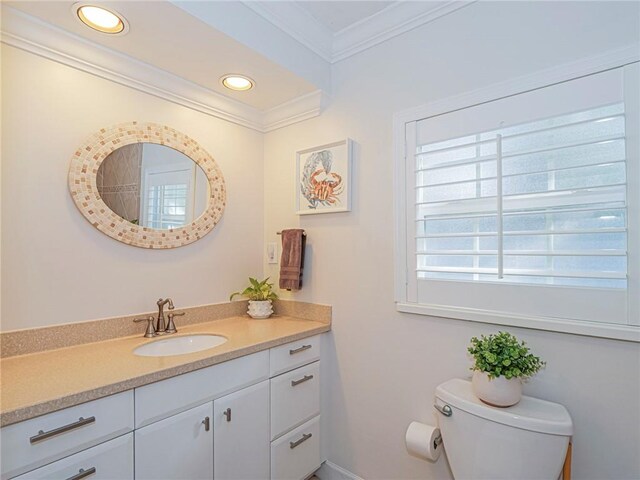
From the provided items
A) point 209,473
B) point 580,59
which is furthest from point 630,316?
point 209,473

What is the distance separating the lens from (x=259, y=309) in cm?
205

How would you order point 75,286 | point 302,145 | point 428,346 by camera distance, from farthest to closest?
point 302,145, point 428,346, point 75,286

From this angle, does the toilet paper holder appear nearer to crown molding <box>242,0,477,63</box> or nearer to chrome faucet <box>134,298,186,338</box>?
chrome faucet <box>134,298,186,338</box>

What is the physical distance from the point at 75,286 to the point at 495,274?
71.9 inches

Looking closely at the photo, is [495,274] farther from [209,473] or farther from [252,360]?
[209,473]

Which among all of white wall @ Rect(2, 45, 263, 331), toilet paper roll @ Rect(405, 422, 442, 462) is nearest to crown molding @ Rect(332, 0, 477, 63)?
white wall @ Rect(2, 45, 263, 331)

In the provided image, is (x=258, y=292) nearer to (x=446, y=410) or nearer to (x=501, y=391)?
(x=446, y=410)

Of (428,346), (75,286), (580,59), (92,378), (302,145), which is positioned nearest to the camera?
(92,378)

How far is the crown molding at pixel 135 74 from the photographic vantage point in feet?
4.38

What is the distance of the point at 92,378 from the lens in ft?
3.60

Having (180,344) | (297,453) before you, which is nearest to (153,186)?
(180,344)

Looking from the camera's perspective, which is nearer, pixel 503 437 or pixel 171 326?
pixel 503 437

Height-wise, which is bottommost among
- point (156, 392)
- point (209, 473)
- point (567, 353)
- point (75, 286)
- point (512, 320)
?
point (209, 473)

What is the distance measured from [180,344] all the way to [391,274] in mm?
1135
